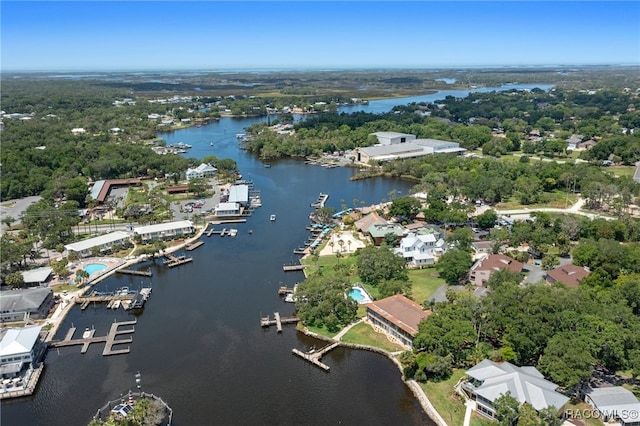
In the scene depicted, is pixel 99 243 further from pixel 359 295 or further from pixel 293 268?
pixel 359 295

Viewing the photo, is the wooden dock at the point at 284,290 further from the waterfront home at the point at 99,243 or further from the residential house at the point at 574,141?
the residential house at the point at 574,141

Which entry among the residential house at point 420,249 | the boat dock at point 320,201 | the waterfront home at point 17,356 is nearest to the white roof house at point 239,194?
the boat dock at point 320,201

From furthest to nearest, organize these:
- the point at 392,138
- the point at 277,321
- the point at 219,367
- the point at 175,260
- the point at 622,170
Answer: the point at 392,138, the point at 622,170, the point at 175,260, the point at 277,321, the point at 219,367

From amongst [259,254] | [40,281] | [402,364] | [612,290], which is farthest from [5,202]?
[612,290]

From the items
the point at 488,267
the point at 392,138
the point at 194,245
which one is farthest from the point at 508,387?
the point at 392,138

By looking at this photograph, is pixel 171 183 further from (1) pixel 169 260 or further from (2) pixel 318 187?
(1) pixel 169 260
